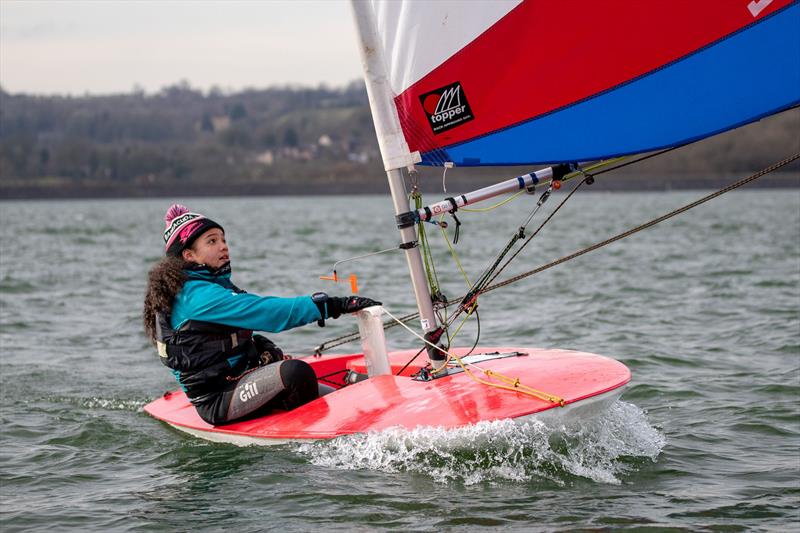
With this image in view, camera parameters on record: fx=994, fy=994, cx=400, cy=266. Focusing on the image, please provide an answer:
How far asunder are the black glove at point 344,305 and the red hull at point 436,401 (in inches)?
17.8

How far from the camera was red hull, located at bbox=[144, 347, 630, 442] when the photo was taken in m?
4.82

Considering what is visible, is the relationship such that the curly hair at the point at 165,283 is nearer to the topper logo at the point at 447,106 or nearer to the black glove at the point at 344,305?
the black glove at the point at 344,305

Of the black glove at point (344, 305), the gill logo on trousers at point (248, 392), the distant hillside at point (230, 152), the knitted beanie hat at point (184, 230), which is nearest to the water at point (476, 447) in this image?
the gill logo on trousers at point (248, 392)

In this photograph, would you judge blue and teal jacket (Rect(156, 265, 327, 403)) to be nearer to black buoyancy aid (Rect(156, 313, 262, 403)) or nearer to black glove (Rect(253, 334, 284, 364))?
black buoyancy aid (Rect(156, 313, 262, 403))

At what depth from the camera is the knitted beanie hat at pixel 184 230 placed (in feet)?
17.3

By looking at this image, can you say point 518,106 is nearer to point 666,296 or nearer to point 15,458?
point 15,458

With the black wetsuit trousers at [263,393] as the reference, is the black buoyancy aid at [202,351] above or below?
above

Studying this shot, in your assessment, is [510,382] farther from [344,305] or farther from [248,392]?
[248,392]

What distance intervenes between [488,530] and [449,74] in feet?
7.22

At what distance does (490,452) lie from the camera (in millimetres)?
4879

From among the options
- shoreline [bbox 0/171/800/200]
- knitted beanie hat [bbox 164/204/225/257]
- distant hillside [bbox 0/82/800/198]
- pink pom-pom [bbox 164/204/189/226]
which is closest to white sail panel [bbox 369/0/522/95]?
knitted beanie hat [bbox 164/204/225/257]

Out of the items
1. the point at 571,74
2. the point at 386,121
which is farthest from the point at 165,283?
the point at 571,74

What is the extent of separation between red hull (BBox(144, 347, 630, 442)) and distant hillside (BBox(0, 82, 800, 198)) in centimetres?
6256

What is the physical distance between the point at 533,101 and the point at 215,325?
6.68 feet
